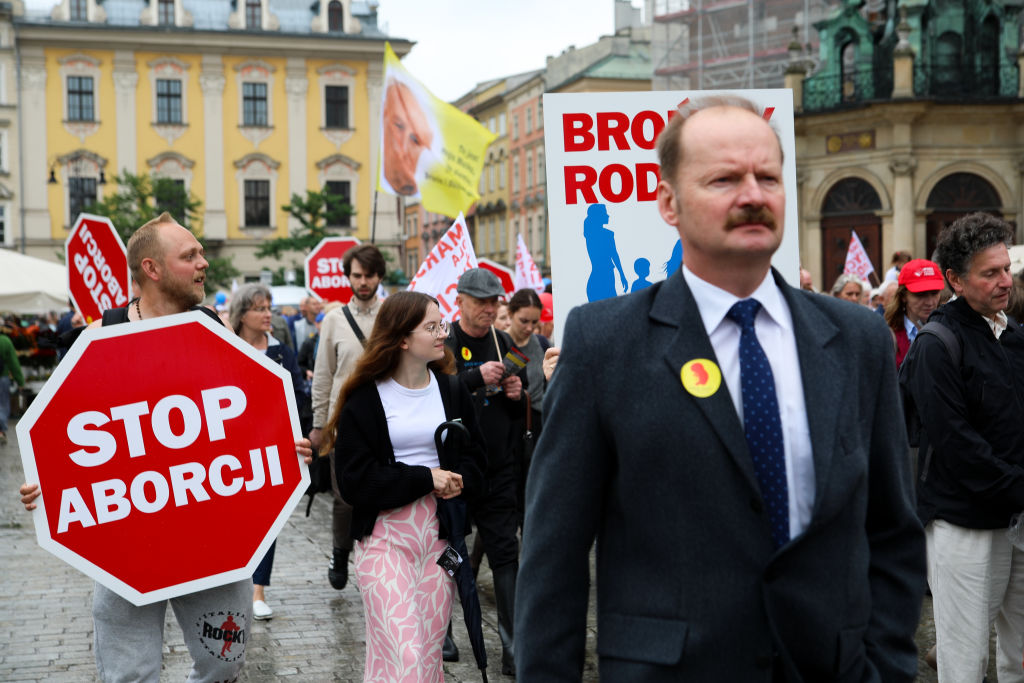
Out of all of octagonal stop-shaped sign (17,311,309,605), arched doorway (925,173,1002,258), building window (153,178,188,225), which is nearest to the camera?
octagonal stop-shaped sign (17,311,309,605)

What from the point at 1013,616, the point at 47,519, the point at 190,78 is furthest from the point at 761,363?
the point at 190,78

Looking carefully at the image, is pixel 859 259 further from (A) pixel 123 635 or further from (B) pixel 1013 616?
(A) pixel 123 635

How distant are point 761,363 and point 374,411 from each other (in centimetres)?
286

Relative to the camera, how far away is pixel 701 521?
227cm

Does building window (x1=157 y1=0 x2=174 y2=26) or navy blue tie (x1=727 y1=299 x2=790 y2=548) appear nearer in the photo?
navy blue tie (x1=727 y1=299 x2=790 y2=548)

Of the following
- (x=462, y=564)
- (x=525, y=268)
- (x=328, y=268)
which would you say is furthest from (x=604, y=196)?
(x=328, y=268)

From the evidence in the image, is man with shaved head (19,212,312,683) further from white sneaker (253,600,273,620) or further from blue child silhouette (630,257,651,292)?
white sneaker (253,600,273,620)

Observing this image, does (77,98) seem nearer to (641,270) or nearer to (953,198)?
(953,198)

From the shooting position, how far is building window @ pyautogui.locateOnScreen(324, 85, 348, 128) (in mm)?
58250

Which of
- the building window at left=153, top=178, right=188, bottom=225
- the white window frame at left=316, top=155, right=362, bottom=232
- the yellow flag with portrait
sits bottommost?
the yellow flag with portrait

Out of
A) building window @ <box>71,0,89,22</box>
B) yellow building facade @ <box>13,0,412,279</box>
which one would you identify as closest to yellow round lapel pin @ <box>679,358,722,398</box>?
yellow building facade @ <box>13,0,412,279</box>

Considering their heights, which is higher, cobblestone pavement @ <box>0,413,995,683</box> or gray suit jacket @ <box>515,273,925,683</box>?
gray suit jacket @ <box>515,273,925,683</box>

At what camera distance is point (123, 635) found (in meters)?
4.12

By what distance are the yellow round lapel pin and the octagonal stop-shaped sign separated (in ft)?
7.61
